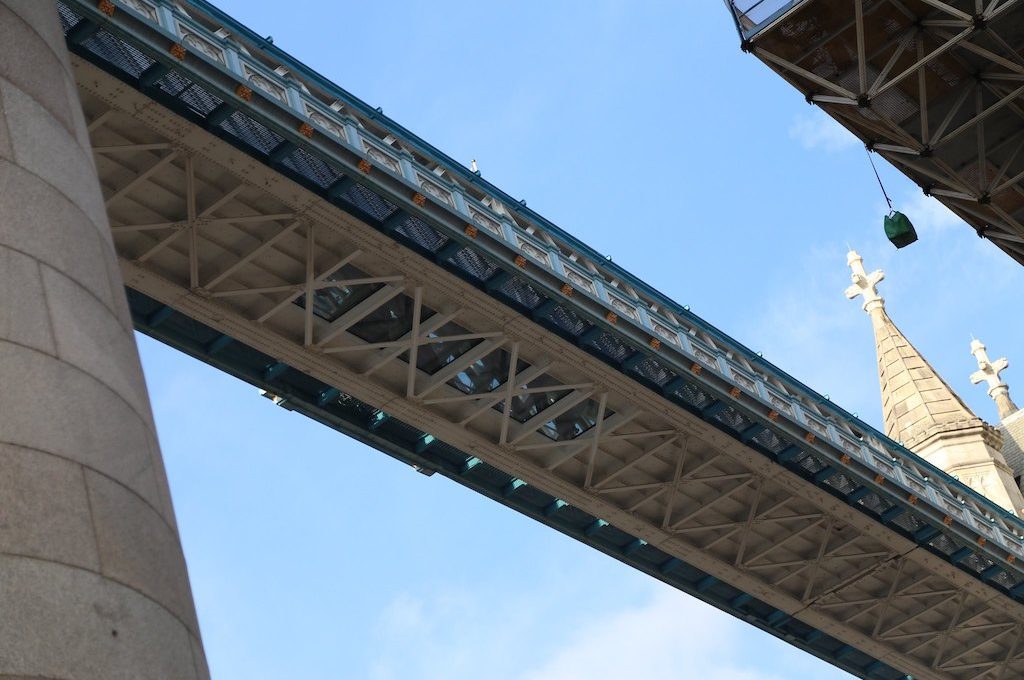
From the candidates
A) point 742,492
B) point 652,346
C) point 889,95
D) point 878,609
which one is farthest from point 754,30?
point 878,609

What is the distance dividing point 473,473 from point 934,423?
38188mm

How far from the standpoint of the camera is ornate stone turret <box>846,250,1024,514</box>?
7025 cm

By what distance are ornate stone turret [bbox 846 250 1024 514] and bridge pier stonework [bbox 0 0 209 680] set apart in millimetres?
62603

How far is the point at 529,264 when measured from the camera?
33781mm

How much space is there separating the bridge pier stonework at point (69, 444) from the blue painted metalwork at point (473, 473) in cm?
2017

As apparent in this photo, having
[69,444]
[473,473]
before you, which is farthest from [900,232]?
[69,444]

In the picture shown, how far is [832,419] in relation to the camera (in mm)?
44969

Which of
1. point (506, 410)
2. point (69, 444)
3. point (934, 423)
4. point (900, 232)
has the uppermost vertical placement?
point (934, 423)

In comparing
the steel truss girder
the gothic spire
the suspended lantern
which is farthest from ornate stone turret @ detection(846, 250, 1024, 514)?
the suspended lantern

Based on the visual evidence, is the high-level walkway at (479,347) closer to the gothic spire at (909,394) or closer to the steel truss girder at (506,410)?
the steel truss girder at (506,410)

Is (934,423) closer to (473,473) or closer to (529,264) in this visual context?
(473,473)

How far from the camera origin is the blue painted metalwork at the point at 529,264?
27.8 meters

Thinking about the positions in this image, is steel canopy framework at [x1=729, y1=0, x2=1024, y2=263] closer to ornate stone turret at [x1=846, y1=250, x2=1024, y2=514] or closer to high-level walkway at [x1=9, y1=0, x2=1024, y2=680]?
high-level walkway at [x1=9, y1=0, x2=1024, y2=680]

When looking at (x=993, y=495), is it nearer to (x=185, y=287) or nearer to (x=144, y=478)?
(x=185, y=287)
